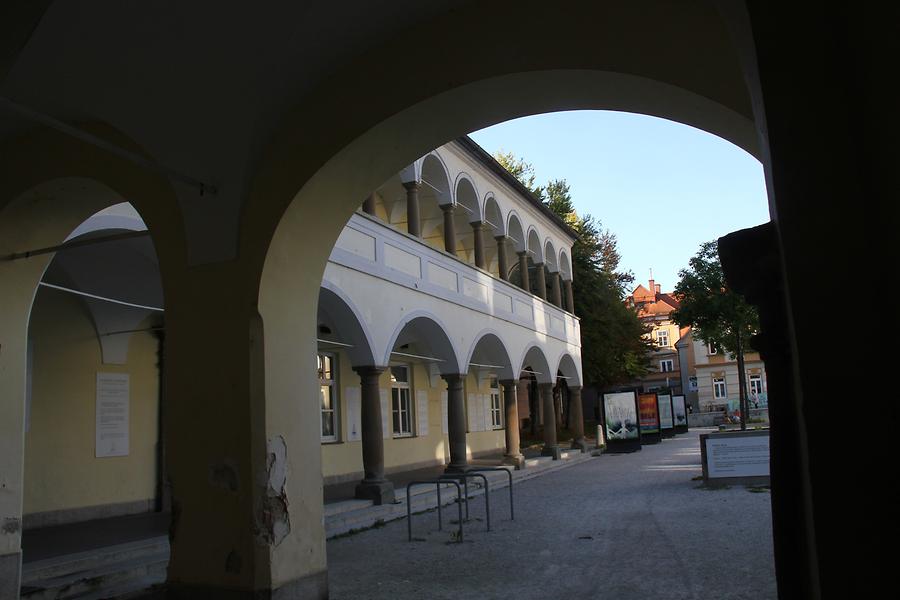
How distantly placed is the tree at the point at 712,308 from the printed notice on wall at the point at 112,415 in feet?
48.5

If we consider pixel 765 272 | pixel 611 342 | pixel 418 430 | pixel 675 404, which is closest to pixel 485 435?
pixel 418 430

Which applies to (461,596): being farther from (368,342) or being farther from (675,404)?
(675,404)

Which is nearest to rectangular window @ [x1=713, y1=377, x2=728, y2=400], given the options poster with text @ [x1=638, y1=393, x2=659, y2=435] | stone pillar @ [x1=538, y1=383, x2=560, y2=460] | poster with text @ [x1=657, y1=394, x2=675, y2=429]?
poster with text @ [x1=657, y1=394, x2=675, y2=429]

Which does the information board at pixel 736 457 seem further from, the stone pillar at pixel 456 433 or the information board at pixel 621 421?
the information board at pixel 621 421

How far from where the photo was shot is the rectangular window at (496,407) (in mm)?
26391

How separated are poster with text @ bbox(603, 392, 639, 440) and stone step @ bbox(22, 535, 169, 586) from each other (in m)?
17.6

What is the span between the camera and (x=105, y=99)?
219 inches

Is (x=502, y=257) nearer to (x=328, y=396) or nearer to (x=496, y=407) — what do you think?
(x=328, y=396)

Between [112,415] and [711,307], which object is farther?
[711,307]

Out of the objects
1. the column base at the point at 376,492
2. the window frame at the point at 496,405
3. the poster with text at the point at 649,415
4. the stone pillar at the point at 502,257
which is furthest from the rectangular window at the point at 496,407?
the column base at the point at 376,492

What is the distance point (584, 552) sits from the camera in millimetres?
8117

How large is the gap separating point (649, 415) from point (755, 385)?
26.8 metres

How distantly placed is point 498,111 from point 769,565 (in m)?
4.75

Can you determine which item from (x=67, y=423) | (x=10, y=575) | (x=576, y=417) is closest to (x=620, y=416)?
(x=576, y=417)
